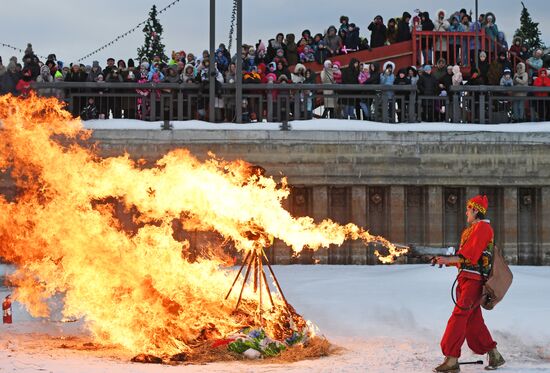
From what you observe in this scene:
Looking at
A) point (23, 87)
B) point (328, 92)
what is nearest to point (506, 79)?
point (328, 92)

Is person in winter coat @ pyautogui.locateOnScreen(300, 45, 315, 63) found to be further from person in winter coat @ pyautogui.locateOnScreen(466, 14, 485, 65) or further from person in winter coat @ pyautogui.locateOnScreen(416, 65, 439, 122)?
person in winter coat @ pyautogui.locateOnScreen(466, 14, 485, 65)

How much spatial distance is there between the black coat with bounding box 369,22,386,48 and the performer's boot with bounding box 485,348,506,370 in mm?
14441

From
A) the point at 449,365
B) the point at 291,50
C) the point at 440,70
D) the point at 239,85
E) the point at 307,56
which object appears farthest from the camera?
the point at 307,56

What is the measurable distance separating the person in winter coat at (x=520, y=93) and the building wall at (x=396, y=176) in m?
1.02

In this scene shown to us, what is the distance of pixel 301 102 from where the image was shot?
24172mm

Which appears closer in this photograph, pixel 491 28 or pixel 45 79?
pixel 45 79

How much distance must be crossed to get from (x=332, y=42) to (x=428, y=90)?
315 cm

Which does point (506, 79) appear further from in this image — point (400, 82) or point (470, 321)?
point (470, 321)

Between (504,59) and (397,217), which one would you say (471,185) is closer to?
(397,217)

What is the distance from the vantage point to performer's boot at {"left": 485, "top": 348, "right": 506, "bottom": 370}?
1370cm

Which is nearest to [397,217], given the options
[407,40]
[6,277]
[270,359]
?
[407,40]

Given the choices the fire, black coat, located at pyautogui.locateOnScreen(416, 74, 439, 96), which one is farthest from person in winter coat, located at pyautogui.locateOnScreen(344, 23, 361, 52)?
the fire

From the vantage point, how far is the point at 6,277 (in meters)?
21.0

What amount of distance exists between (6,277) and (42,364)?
780cm
